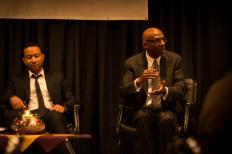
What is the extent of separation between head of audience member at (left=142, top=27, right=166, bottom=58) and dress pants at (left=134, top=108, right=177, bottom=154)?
26.5 inches

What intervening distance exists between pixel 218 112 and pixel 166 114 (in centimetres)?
251

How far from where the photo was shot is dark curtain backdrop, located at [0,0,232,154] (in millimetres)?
5508

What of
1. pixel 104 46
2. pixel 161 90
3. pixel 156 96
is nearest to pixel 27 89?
pixel 104 46

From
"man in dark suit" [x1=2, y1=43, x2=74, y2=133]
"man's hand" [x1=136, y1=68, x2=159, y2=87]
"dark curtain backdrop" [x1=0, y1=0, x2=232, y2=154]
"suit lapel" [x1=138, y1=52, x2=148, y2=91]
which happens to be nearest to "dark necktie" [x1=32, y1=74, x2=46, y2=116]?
"man in dark suit" [x1=2, y1=43, x2=74, y2=133]

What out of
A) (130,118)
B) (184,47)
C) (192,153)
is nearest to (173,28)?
(184,47)

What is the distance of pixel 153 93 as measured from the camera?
4176 millimetres

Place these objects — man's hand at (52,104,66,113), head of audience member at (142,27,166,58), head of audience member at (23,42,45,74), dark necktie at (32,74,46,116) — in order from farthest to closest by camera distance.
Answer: head of audience member at (23,42,45,74), dark necktie at (32,74,46,116), man's hand at (52,104,66,113), head of audience member at (142,27,166,58)

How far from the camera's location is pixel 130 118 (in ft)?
14.5

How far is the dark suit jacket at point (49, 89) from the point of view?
4949 mm

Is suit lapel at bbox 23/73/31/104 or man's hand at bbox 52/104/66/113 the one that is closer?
man's hand at bbox 52/104/66/113

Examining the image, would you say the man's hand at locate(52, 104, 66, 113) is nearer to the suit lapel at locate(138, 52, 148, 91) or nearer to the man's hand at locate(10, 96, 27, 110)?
the man's hand at locate(10, 96, 27, 110)

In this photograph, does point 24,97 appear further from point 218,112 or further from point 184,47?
point 218,112

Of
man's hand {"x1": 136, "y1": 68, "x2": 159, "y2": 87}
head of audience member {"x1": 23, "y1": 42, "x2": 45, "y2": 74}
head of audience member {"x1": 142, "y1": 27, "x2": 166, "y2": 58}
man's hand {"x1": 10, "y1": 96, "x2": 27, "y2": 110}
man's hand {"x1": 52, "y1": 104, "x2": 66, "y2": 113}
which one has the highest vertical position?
head of audience member {"x1": 142, "y1": 27, "x2": 166, "y2": 58}

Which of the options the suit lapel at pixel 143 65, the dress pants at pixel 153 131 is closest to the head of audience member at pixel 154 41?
the suit lapel at pixel 143 65
